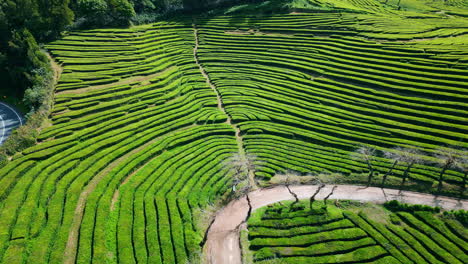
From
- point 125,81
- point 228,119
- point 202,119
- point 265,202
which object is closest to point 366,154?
point 265,202

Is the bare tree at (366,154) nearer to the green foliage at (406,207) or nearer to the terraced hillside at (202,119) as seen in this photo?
the terraced hillside at (202,119)

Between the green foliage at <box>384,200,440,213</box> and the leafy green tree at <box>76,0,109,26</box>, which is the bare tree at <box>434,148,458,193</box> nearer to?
the green foliage at <box>384,200,440,213</box>

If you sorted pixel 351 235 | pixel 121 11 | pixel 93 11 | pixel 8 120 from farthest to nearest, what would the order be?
pixel 121 11 → pixel 93 11 → pixel 8 120 → pixel 351 235

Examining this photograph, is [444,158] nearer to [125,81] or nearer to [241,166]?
[241,166]

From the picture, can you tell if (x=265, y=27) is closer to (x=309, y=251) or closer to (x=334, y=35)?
(x=334, y=35)

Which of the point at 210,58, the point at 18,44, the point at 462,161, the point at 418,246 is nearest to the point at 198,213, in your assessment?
the point at 418,246
